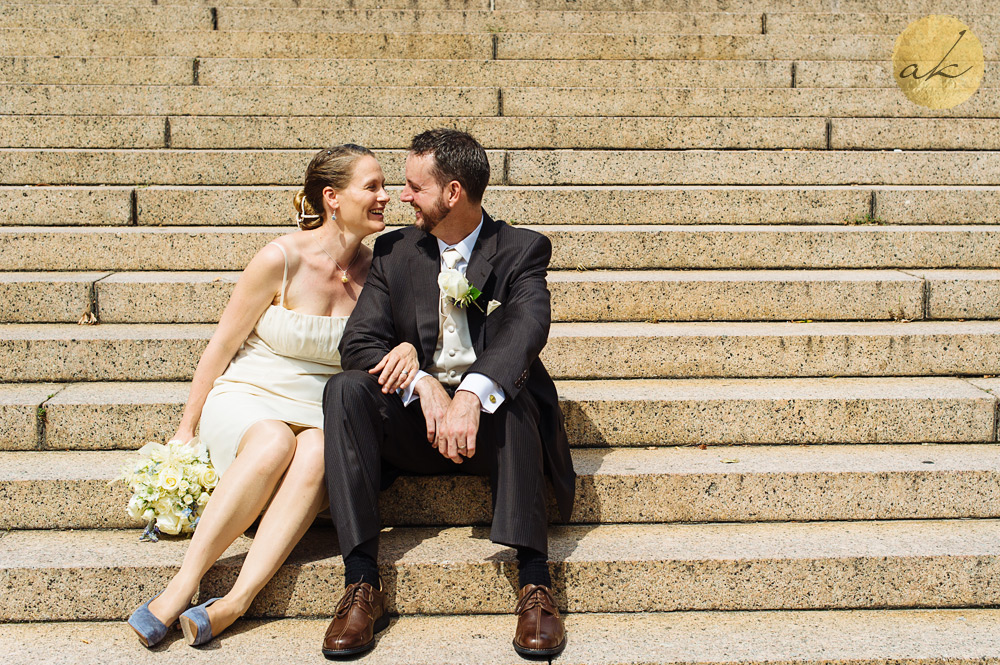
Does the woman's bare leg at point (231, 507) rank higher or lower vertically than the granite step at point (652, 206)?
lower

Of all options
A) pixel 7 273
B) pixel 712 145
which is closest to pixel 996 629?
pixel 712 145

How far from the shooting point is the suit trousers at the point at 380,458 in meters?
2.84

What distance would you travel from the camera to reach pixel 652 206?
490cm

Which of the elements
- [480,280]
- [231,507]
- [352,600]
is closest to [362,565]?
[352,600]

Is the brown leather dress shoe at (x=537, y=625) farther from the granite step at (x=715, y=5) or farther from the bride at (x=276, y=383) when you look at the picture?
the granite step at (x=715, y=5)

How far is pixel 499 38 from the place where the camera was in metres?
6.38

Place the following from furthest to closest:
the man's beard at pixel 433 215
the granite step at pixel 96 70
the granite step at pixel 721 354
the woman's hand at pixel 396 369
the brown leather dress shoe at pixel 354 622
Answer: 1. the granite step at pixel 96 70
2. the granite step at pixel 721 354
3. the man's beard at pixel 433 215
4. the woman's hand at pixel 396 369
5. the brown leather dress shoe at pixel 354 622

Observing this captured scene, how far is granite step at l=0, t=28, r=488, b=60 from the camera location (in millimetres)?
6156

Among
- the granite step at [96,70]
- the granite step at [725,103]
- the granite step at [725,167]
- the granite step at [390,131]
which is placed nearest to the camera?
the granite step at [725,167]

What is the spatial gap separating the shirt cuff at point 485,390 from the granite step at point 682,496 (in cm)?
49

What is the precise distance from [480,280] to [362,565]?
1.09m

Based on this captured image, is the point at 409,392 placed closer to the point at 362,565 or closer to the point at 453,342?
the point at 453,342

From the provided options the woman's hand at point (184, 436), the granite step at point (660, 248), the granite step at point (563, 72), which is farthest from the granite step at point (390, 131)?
the woman's hand at point (184, 436)

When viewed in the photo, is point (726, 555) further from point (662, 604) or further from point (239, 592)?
point (239, 592)
